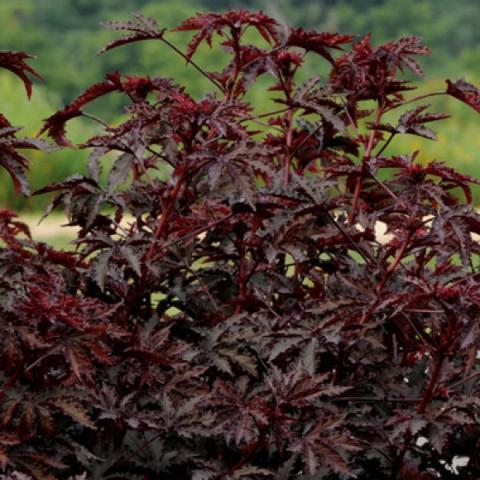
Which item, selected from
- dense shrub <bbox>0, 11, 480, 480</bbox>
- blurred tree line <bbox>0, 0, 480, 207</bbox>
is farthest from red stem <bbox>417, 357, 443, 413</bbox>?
blurred tree line <bbox>0, 0, 480, 207</bbox>

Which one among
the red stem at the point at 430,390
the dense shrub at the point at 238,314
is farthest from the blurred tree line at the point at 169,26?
the red stem at the point at 430,390

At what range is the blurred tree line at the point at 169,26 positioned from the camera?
75.4 ft

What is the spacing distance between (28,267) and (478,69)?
2195cm

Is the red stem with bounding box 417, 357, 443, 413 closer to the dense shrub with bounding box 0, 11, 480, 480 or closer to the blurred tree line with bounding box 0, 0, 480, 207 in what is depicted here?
the dense shrub with bounding box 0, 11, 480, 480

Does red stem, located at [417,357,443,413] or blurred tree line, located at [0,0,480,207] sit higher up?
blurred tree line, located at [0,0,480,207]

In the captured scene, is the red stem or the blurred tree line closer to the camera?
the red stem

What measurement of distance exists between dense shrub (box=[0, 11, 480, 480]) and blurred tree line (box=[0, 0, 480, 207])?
18103 millimetres

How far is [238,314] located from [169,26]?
74.9 ft

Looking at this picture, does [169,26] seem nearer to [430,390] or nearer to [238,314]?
[238,314]

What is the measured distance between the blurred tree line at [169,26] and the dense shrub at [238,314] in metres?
18.1

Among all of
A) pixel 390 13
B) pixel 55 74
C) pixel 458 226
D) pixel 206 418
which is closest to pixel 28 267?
pixel 206 418

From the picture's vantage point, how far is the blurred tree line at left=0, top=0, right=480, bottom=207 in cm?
2298

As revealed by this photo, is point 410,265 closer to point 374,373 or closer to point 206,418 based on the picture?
point 374,373

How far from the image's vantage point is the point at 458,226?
5.83 ft
